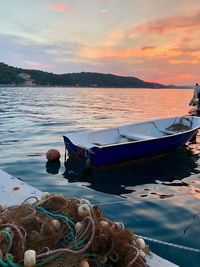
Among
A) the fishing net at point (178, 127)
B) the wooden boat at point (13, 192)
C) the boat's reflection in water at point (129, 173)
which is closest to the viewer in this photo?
the wooden boat at point (13, 192)

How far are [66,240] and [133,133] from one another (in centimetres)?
1034

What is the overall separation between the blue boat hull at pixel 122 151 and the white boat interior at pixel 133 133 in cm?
25

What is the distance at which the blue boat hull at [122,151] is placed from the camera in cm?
980

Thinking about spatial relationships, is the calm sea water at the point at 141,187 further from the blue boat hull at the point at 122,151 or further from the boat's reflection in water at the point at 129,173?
the blue boat hull at the point at 122,151

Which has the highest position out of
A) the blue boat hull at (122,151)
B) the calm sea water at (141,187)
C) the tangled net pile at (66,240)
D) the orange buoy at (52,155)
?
the tangled net pile at (66,240)

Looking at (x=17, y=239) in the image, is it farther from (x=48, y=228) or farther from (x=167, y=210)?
(x=167, y=210)

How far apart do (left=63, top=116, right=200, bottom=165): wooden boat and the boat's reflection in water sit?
0.32m

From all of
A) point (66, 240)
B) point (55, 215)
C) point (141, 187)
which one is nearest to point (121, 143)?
point (141, 187)

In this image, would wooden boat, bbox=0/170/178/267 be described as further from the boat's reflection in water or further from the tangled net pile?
the boat's reflection in water

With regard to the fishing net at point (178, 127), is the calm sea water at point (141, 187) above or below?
below

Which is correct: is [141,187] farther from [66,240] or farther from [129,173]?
[66,240]

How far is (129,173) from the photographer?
400 inches

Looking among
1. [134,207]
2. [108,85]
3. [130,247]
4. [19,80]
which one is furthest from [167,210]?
[108,85]

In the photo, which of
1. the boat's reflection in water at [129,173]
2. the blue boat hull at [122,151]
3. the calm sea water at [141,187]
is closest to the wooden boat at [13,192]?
the calm sea water at [141,187]
